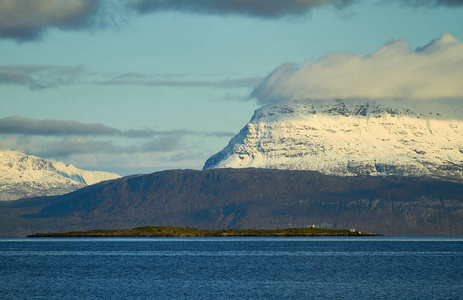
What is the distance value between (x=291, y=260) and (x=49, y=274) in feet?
213

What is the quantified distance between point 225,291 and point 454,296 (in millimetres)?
36148

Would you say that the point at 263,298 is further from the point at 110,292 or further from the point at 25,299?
the point at 25,299

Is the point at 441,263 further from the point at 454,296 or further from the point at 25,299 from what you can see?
the point at 25,299

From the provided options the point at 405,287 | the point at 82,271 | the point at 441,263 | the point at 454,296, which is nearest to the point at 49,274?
the point at 82,271

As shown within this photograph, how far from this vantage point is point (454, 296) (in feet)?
382

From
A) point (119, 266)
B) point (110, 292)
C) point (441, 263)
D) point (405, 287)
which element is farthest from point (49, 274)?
point (441, 263)

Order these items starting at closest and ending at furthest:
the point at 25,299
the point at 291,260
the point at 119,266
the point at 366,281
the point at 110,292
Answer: the point at 25,299
the point at 110,292
the point at 366,281
the point at 119,266
the point at 291,260

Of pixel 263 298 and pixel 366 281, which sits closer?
pixel 263 298

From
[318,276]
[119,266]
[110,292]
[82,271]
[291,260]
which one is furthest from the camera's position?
[291,260]

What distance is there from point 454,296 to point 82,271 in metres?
81.4

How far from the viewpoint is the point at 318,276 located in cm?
14912

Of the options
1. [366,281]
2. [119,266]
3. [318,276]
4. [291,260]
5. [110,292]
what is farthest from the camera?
[291,260]

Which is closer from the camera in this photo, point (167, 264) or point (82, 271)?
point (82, 271)

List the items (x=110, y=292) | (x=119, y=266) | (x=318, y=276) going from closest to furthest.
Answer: (x=110, y=292)
(x=318, y=276)
(x=119, y=266)
